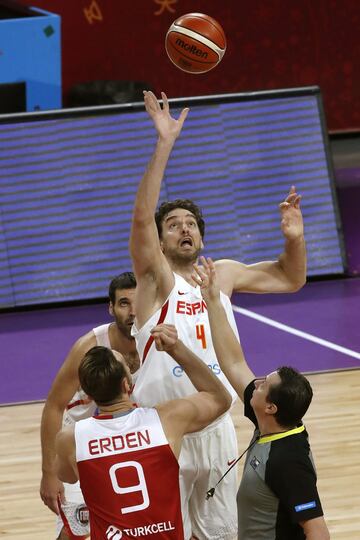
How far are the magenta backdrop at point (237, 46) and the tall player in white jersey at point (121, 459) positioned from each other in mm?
14742

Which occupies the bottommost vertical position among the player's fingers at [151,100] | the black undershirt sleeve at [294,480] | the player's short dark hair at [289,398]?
the black undershirt sleeve at [294,480]

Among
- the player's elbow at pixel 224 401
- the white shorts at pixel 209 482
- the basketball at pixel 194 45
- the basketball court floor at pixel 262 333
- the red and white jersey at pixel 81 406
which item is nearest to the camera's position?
the player's elbow at pixel 224 401

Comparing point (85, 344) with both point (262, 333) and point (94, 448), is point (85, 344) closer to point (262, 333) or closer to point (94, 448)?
point (94, 448)

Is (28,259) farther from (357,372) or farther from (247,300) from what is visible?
(357,372)

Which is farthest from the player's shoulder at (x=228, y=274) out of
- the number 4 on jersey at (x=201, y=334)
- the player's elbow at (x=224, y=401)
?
the player's elbow at (x=224, y=401)

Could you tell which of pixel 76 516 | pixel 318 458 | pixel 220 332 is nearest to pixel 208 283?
pixel 220 332

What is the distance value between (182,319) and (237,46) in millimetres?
14342

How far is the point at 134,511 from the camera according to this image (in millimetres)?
4629

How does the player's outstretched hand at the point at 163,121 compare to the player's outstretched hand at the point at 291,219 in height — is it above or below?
above

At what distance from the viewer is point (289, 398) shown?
4668 millimetres

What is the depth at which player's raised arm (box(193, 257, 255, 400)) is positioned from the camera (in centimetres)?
535

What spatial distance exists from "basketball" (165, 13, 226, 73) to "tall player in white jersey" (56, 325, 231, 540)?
128 inches

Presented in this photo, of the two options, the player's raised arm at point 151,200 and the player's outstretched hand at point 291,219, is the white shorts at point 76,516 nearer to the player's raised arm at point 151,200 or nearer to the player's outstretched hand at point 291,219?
the player's raised arm at point 151,200

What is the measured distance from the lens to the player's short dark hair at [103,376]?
15.4 feet
